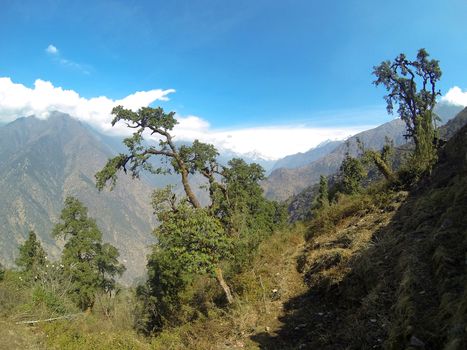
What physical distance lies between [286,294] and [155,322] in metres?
15.5

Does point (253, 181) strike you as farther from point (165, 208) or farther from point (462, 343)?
point (462, 343)

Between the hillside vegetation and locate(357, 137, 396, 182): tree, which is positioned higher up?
locate(357, 137, 396, 182): tree

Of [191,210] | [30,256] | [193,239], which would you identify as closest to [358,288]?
[193,239]

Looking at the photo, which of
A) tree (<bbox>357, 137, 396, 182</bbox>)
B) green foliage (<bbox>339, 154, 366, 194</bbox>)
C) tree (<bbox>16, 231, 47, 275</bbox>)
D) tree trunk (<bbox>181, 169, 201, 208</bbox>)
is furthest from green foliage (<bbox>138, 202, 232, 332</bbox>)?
tree (<bbox>16, 231, 47, 275</bbox>)

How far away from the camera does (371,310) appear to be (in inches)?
332

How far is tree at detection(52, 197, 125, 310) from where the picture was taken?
39.5 meters

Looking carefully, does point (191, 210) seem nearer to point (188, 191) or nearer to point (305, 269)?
point (188, 191)

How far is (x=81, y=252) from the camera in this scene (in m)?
41.0

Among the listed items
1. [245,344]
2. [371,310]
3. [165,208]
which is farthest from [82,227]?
[371,310]

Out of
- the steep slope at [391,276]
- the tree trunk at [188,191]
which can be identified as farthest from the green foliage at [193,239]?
the steep slope at [391,276]

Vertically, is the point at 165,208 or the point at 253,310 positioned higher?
the point at 165,208

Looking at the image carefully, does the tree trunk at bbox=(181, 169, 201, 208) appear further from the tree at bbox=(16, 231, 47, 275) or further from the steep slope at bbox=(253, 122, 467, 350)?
the tree at bbox=(16, 231, 47, 275)

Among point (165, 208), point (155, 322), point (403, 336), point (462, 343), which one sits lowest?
point (155, 322)

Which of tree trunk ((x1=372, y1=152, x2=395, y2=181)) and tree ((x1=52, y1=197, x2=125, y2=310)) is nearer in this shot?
tree trunk ((x1=372, y1=152, x2=395, y2=181))
